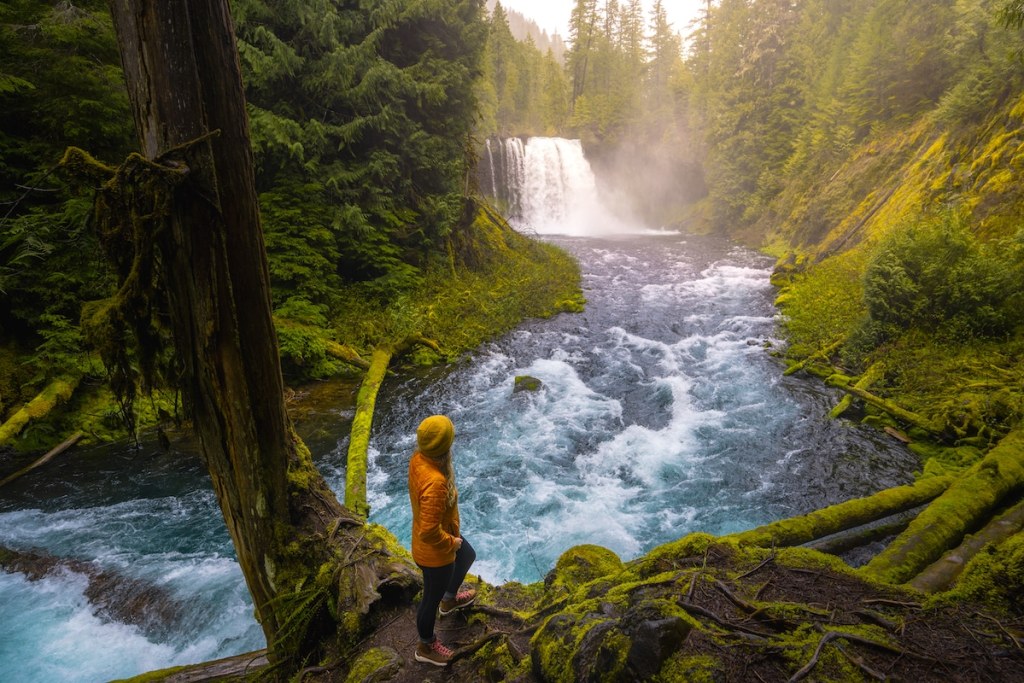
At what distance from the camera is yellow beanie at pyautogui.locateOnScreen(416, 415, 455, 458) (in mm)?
3223

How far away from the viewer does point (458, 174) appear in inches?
604

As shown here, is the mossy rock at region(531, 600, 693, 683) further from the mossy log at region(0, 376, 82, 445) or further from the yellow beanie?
the mossy log at region(0, 376, 82, 445)

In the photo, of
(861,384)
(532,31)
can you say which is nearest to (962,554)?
(861,384)

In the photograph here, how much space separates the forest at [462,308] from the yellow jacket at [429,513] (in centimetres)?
69

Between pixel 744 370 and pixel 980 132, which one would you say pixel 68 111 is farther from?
pixel 980 132

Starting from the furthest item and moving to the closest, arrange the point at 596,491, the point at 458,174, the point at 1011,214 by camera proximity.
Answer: the point at 458,174
the point at 1011,214
the point at 596,491

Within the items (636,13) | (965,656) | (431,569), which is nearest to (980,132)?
(965,656)

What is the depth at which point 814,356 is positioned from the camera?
11133 mm

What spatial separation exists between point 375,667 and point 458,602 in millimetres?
830

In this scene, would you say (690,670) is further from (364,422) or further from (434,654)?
(364,422)

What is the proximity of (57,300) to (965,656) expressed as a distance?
477 inches

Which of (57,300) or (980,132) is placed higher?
(980,132)

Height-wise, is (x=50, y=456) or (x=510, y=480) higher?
(x=50, y=456)

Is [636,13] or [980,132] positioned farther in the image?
[636,13]
